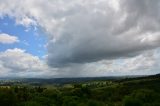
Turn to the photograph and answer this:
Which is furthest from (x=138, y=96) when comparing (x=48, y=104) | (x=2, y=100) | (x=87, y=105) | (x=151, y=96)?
(x=2, y=100)

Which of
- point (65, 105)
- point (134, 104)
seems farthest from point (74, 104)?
point (134, 104)

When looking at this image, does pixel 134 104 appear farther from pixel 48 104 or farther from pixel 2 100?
pixel 2 100

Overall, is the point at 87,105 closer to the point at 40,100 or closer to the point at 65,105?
the point at 65,105

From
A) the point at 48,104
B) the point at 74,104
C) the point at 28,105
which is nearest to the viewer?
the point at 28,105

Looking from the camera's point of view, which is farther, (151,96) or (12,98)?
(151,96)

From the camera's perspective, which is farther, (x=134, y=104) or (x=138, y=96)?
(x=138, y=96)

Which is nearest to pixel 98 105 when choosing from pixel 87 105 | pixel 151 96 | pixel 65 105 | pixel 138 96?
pixel 87 105

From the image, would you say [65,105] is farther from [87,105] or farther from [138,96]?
[138,96]

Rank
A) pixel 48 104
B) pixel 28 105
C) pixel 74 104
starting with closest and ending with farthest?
pixel 28 105 → pixel 74 104 → pixel 48 104
